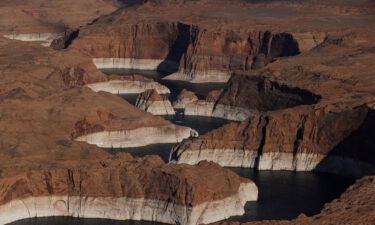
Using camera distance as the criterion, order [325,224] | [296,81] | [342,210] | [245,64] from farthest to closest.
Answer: [245,64], [296,81], [342,210], [325,224]

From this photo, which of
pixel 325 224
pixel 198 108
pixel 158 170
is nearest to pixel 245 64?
pixel 198 108

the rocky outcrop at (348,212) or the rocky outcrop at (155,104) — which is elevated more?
the rocky outcrop at (348,212)

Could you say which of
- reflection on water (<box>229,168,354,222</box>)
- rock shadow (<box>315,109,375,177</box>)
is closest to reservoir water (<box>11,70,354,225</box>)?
reflection on water (<box>229,168,354,222</box>)

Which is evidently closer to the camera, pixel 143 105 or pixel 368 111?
pixel 368 111

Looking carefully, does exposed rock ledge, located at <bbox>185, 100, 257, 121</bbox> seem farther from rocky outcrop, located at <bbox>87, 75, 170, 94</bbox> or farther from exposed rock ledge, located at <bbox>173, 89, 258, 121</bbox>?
rocky outcrop, located at <bbox>87, 75, 170, 94</bbox>

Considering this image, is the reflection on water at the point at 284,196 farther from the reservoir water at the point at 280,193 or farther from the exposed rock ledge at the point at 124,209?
the exposed rock ledge at the point at 124,209

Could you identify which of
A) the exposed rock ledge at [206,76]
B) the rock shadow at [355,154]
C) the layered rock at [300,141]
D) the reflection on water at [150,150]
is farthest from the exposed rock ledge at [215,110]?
the exposed rock ledge at [206,76]

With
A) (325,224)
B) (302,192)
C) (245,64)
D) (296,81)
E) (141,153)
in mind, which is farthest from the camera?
(245,64)

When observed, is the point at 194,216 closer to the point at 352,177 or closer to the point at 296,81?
the point at 352,177
